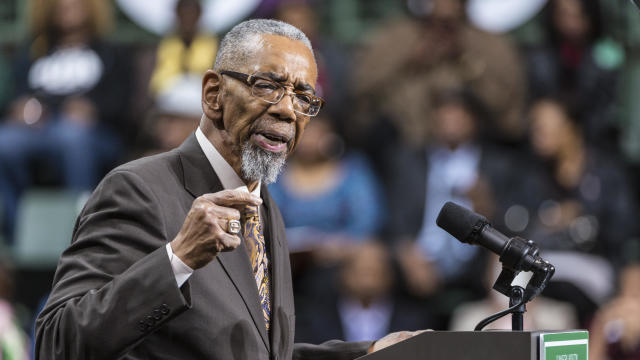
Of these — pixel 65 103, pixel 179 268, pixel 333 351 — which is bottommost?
pixel 333 351

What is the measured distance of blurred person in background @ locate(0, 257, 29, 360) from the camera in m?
5.54

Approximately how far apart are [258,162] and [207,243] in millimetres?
443

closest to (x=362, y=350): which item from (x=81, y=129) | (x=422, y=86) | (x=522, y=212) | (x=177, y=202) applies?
(x=177, y=202)

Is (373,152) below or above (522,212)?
above

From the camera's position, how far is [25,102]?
22.1 feet

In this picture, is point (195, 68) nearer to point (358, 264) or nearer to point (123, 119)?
point (123, 119)

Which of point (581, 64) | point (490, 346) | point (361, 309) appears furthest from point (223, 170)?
point (581, 64)

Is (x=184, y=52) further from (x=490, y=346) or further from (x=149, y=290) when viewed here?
(x=490, y=346)

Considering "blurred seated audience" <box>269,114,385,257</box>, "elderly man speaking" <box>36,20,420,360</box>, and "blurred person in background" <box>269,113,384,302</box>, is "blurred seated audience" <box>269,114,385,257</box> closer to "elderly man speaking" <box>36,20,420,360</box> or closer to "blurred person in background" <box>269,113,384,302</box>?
"blurred person in background" <box>269,113,384,302</box>

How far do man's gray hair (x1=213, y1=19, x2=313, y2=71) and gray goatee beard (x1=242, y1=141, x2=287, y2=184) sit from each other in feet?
0.68

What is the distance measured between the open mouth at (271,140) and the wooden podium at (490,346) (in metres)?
0.56

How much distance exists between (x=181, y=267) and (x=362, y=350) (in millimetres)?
666

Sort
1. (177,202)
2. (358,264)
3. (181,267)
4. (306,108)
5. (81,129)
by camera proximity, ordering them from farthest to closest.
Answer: (81,129) < (358,264) < (306,108) < (177,202) < (181,267)

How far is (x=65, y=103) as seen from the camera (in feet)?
21.8
